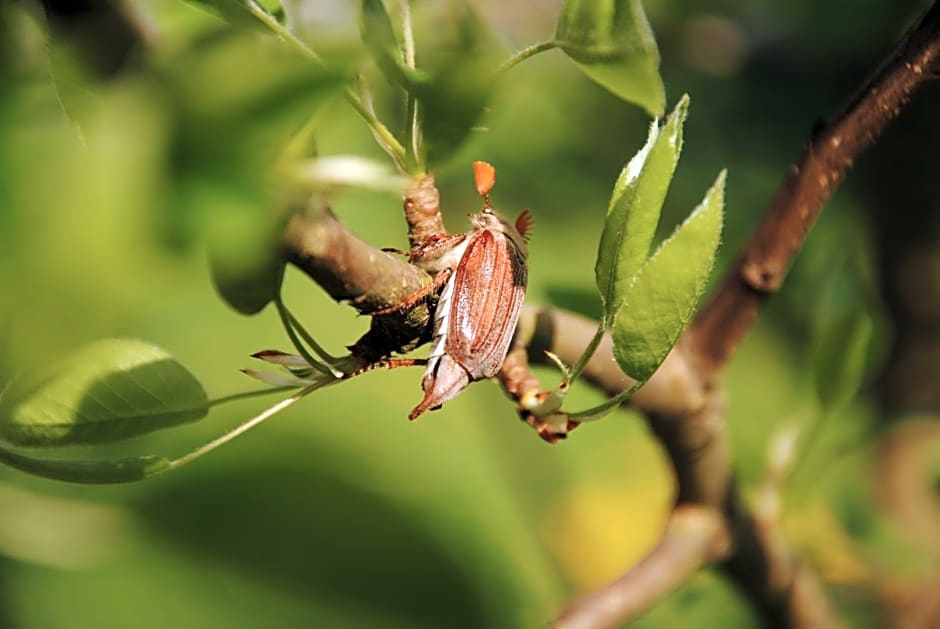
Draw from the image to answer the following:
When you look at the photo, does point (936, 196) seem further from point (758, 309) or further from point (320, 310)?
point (320, 310)

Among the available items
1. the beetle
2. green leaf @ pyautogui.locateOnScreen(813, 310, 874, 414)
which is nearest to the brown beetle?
the beetle

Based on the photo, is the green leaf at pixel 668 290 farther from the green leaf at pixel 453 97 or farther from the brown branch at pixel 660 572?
the brown branch at pixel 660 572

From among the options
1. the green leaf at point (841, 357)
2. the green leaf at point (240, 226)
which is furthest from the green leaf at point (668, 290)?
the green leaf at point (841, 357)

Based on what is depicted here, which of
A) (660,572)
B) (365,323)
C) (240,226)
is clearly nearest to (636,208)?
(240,226)

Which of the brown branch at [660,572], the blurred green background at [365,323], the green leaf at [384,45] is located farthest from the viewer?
the brown branch at [660,572]

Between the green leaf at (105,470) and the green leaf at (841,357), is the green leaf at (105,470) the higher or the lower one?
the higher one

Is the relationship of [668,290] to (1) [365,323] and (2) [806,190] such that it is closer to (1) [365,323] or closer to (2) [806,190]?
(2) [806,190]
